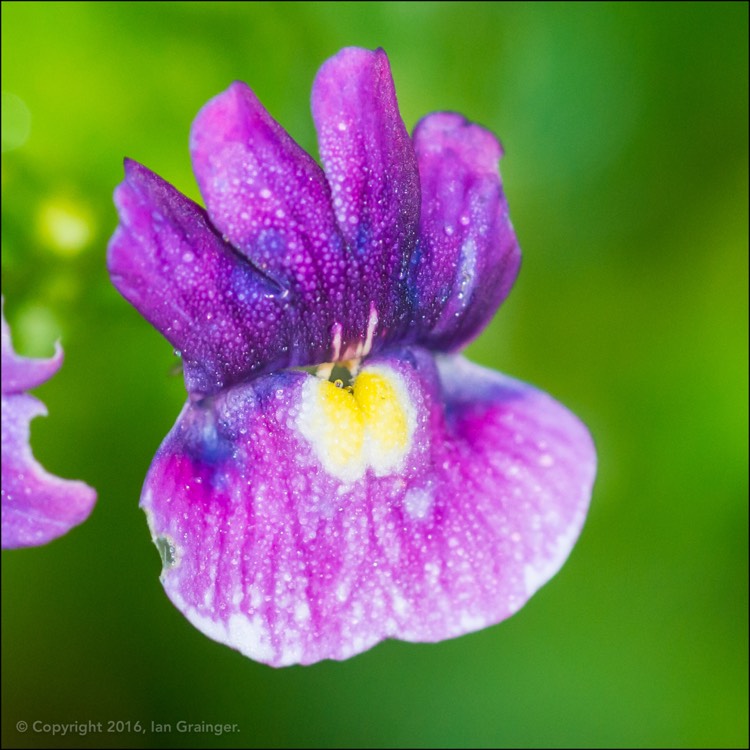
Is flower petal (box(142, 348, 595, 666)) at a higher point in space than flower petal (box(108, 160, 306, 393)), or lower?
lower

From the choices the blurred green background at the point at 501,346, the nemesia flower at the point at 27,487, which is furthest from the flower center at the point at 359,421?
the blurred green background at the point at 501,346

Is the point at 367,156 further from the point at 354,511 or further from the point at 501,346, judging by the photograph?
the point at 501,346

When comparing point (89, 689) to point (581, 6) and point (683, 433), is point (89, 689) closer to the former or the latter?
point (683, 433)

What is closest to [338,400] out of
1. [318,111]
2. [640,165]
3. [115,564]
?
[318,111]

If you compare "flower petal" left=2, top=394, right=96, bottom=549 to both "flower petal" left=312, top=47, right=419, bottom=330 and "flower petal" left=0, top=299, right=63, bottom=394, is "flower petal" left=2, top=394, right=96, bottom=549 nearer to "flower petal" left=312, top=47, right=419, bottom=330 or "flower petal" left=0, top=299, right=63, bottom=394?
"flower petal" left=0, top=299, right=63, bottom=394

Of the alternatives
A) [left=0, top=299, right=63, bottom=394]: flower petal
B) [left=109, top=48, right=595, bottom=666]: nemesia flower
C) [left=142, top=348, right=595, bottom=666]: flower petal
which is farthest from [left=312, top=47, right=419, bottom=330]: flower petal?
[left=0, top=299, right=63, bottom=394]: flower petal

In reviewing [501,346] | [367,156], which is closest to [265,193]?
[367,156]

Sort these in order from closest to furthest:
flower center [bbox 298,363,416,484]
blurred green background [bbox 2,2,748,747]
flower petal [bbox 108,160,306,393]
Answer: flower petal [bbox 108,160,306,393] → flower center [bbox 298,363,416,484] → blurred green background [bbox 2,2,748,747]
